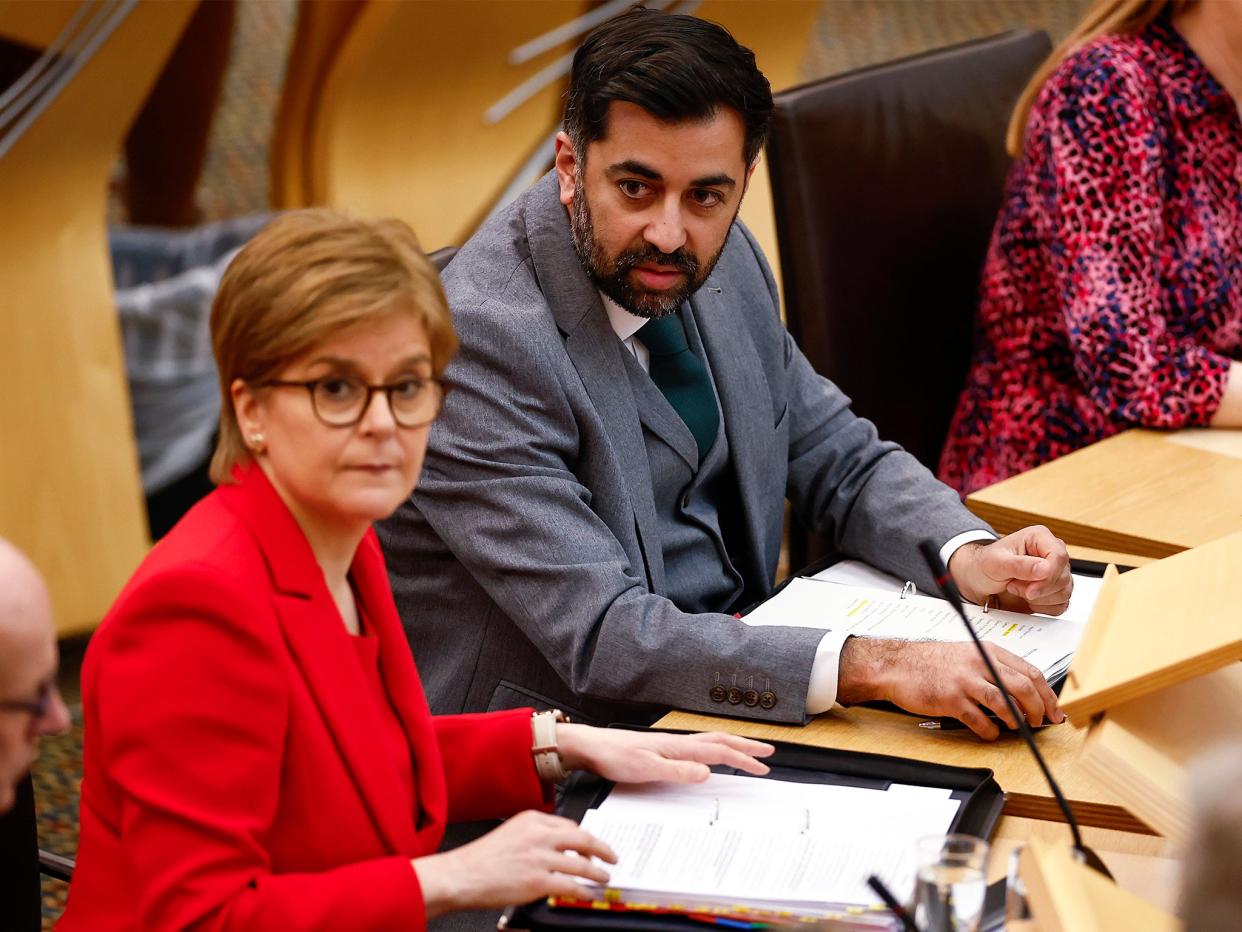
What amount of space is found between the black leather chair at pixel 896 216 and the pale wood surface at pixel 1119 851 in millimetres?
1185

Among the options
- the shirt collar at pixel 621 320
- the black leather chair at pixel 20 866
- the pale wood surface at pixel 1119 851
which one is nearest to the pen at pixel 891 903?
the pale wood surface at pixel 1119 851

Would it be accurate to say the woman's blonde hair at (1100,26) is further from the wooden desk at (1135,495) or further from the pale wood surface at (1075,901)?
the pale wood surface at (1075,901)

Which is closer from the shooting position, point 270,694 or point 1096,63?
point 270,694

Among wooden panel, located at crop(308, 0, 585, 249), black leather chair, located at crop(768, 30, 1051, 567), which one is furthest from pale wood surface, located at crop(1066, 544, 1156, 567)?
wooden panel, located at crop(308, 0, 585, 249)

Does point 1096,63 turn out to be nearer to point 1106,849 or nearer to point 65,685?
point 1106,849

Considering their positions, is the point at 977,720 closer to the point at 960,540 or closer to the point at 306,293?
the point at 960,540

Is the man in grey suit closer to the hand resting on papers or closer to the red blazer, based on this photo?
the hand resting on papers

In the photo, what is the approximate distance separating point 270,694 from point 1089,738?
593mm

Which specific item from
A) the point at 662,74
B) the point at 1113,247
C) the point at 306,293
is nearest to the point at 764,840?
the point at 306,293

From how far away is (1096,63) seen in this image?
2.46 metres

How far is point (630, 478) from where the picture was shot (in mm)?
1814

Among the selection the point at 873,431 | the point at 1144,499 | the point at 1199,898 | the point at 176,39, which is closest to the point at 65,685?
the point at 176,39

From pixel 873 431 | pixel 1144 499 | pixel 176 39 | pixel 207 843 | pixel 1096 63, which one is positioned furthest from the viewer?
pixel 176 39

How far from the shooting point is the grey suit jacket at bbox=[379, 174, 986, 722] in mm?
1648
